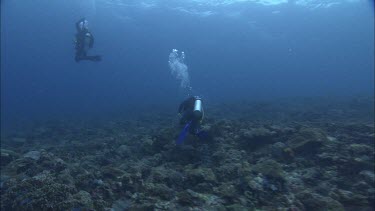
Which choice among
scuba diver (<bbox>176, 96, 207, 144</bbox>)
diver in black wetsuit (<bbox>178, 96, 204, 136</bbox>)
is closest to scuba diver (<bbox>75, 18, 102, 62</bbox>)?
diver in black wetsuit (<bbox>178, 96, 204, 136</bbox>)

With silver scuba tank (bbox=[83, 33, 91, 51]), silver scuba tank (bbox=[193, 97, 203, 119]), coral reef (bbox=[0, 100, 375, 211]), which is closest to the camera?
coral reef (bbox=[0, 100, 375, 211])

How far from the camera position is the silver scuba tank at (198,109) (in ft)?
29.0

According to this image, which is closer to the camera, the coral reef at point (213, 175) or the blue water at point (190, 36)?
the coral reef at point (213, 175)

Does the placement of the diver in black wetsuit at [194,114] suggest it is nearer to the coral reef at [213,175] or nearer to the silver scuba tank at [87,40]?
the coral reef at [213,175]

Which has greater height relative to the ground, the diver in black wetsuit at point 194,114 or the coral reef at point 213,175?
the diver in black wetsuit at point 194,114

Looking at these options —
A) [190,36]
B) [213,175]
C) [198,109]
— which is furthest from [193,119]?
[190,36]

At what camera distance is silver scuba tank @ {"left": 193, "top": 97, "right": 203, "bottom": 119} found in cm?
884

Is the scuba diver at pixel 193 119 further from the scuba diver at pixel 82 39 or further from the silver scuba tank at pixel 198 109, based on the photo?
the scuba diver at pixel 82 39

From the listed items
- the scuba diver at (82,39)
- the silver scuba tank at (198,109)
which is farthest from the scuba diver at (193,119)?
the scuba diver at (82,39)

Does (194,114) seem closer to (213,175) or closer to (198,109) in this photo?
(198,109)

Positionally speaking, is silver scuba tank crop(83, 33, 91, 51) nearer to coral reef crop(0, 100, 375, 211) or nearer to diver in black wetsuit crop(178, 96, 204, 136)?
coral reef crop(0, 100, 375, 211)

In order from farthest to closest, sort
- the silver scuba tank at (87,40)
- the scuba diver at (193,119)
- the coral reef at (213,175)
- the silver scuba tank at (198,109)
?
the silver scuba tank at (87,40) → the silver scuba tank at (198,109) → the scuba diver at (193,119) → the coral reef at (213,175)

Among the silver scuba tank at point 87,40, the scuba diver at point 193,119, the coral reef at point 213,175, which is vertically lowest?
the coral reef at point 213,175

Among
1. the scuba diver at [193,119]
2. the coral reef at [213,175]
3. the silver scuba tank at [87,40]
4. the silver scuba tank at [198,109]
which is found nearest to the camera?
the coral reef at [213,175]
